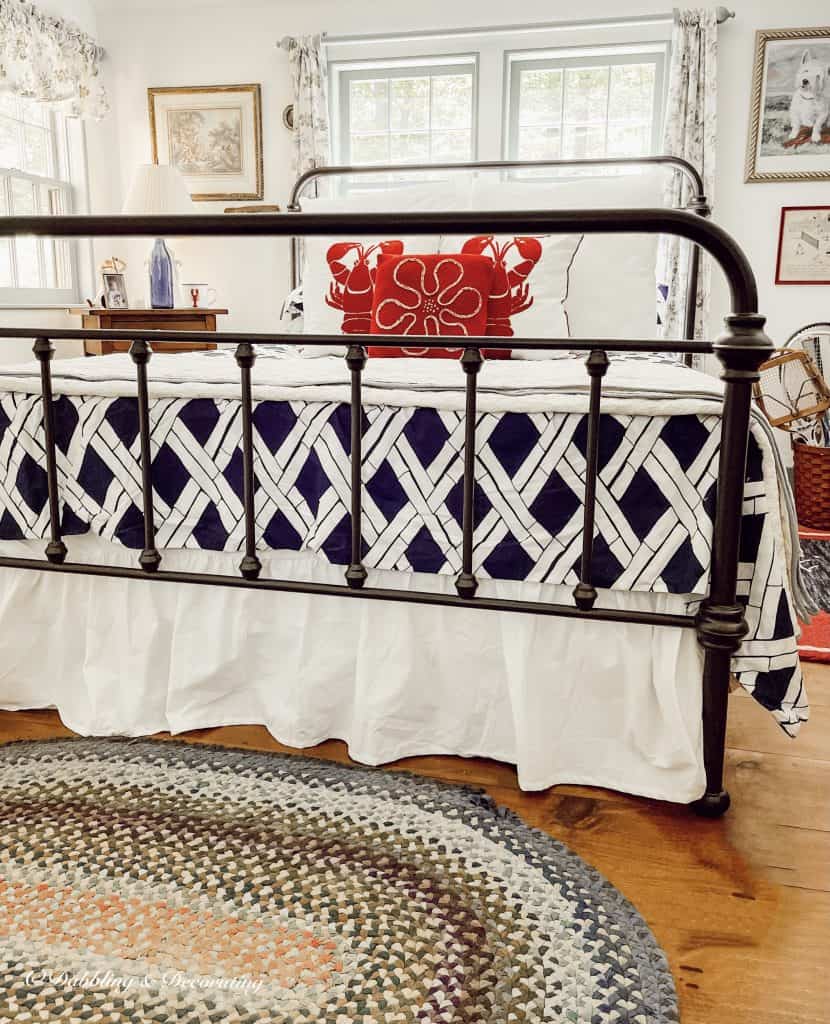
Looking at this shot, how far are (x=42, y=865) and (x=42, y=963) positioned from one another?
0.19 meters

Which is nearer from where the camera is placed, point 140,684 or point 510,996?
point 510,996

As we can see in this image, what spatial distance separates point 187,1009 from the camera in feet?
2.75

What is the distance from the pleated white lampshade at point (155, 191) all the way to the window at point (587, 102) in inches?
61.9

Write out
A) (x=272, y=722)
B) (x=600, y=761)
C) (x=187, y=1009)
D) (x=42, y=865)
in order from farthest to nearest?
(x=272, y=722)
(x=600, y=761)
(x=42, y=865)
(x=187, y=1009)

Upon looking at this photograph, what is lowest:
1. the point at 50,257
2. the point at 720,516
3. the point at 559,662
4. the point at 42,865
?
the point at 42,865

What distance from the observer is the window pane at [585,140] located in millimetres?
3910

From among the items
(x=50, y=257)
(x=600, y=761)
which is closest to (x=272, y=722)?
(x=600, y=761)

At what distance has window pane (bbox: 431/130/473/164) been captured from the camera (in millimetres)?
3996

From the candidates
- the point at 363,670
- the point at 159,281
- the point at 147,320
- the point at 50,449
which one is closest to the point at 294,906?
the point at 363,670

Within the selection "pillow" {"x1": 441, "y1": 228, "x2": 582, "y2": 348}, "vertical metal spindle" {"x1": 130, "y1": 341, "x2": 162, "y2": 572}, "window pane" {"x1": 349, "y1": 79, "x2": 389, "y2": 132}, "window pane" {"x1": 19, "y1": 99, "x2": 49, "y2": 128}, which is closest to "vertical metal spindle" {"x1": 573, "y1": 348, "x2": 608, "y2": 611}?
"vertical metal spindle" {"x1": 130, "y1": 341, "x2": 162, "y2": 572}

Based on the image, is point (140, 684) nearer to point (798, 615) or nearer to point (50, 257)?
point (798, 615)

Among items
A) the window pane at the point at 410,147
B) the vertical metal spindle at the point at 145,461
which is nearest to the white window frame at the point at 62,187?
the window pane at the point at 410,147

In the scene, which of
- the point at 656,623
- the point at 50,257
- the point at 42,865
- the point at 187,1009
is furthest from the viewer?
the point at 50,257

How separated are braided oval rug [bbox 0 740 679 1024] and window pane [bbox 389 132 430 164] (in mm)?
3488
